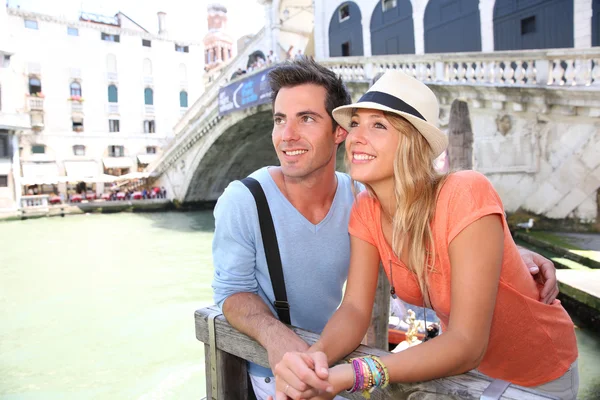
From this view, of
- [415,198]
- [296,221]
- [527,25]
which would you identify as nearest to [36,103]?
[527,25]

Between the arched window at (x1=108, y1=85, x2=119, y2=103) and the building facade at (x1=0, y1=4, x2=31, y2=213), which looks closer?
the building facade at (x1=0, y1=4, x2=31, y2=213)

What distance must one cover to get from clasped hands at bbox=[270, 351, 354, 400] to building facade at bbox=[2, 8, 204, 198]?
21.8 meters

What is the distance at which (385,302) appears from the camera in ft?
9.18

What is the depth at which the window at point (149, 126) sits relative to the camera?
25922 mm

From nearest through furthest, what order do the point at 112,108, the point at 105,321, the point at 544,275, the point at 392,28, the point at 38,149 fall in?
the point at 544,275 < the point at 105,321 < the point at 392,28 < the point at 38,149 < the point at 112,108

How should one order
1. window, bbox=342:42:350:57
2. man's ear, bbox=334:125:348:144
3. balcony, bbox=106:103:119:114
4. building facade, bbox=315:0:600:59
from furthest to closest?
balcony, bbox=106:103:119:114, window, bbox=342:42:350:57, building facade, bbox=315:0:600:59, man's ear, bbox=334:125:348:144

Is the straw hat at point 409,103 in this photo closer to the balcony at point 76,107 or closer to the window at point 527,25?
the window at point 527,25

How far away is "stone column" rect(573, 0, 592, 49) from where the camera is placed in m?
8.58

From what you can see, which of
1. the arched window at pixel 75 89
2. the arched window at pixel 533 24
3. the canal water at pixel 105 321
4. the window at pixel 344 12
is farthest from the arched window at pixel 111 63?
the arched window at pixel 533 24

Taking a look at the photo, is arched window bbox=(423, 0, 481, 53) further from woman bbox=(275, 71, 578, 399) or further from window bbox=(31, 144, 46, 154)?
window bbox=(31, 144, 46, 154)

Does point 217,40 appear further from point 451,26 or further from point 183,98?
point 451,26

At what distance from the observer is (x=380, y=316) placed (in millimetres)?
2766

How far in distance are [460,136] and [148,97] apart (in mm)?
23190

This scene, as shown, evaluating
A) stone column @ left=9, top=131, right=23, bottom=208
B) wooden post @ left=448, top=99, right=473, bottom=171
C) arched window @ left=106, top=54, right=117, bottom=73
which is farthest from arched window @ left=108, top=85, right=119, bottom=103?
wooden post @ left=448, top=99, right=473, bottom=171
